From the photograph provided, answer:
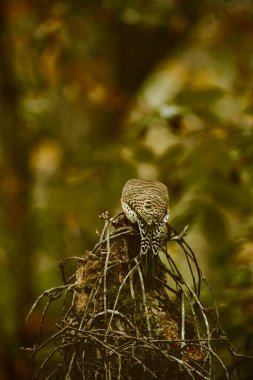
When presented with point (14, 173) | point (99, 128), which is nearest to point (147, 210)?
point (14, 173)

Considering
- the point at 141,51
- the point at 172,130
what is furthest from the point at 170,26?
the point at 172,130

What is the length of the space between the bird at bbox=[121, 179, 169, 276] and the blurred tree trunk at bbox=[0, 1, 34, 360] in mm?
2921

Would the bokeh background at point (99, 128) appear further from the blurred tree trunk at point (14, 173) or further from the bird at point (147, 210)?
the bird at point (147, 210)

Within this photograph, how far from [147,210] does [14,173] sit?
166 inches

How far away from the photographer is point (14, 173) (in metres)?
7.52

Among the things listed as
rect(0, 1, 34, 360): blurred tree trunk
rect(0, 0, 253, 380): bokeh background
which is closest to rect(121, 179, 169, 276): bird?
rect(0, 0, 253, 380): bokeh background

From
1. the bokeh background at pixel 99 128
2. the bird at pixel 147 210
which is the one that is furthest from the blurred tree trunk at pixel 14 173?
the bird at pixel 147 210

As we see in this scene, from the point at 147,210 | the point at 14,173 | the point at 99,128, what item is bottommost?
the point at 147,210

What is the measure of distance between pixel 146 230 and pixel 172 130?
2.04 meters

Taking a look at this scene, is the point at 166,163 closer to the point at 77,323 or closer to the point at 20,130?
the point at 77,323

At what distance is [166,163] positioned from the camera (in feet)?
15.5

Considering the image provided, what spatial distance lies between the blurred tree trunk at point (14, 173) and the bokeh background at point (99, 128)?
0.04 ft

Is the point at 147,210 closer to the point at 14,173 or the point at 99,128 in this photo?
the point at 14,173

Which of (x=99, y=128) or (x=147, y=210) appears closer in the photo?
(x=147, y=210)
